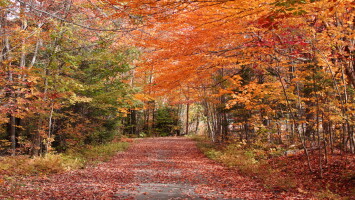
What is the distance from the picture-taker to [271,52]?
738 cm

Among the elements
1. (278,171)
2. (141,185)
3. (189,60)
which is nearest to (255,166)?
(278,171)

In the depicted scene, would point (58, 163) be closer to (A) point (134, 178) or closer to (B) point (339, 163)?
(A) point (134, 178)

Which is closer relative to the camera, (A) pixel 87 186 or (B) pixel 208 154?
(A) pixel 87 186

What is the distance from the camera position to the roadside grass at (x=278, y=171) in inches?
246

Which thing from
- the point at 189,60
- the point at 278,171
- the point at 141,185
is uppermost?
the point at 189,60

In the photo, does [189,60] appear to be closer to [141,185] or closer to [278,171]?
[141,185]

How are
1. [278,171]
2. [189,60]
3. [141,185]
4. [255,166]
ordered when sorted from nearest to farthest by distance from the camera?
[141,185] → [189,60] → [278,171] → [255,166]

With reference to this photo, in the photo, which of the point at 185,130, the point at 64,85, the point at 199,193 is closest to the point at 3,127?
the point at 64,85

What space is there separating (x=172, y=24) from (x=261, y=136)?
352 inches

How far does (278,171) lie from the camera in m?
8.34

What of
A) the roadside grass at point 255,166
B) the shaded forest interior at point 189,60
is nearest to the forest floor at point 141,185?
the roadside grass at point 255,166

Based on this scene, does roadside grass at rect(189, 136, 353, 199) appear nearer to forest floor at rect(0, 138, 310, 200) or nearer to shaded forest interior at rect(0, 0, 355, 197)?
forest floor at rect(0, 138, 310, 200)

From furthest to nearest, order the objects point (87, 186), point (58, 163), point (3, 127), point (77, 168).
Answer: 1. point (3, 127)
2. point (77, 168)
3. point (58, 163)
4. point (87, 186)

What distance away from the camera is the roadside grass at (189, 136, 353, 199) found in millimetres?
6257
